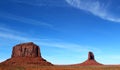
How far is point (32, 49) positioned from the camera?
153500 mm

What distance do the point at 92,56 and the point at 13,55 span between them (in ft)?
259

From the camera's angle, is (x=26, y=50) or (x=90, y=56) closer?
(x=26, y=50)

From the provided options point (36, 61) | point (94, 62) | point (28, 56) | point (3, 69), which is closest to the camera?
point (3, 69)

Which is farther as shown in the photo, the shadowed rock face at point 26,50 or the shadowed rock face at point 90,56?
the shadowed rock face at point 90,56

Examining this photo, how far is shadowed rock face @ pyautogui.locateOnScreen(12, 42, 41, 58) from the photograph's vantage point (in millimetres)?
151875

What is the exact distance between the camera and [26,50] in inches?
6068

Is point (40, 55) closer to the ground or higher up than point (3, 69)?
higher up

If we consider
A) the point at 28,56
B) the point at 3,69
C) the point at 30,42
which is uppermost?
the point at 30,42

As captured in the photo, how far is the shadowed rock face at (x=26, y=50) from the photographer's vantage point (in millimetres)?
151875

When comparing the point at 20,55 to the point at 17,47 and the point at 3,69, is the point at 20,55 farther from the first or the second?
the point at 3,69

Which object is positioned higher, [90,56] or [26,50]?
[26,50]

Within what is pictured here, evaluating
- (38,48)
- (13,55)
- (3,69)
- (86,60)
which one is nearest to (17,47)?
(13,55)

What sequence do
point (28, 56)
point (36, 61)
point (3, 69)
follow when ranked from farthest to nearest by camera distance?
point (28, 56) → point (36, 61) → point (3, 69)

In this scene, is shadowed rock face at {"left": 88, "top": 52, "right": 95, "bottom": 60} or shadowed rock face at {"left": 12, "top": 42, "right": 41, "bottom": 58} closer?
shadowed rock face at {"left": 12, "top": 42, "right": 41, "bottom": 58}
